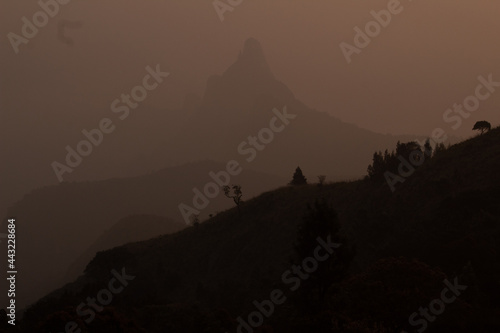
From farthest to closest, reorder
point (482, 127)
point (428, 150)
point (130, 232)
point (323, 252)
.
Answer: point (130, 232) → point (482, 127) → point (428, 150) → point (323, 252)

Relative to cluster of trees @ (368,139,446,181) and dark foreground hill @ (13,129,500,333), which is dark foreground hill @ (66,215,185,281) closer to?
dark foreground hill @ (13,129,500,333)

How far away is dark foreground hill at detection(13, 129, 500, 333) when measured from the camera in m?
25.3

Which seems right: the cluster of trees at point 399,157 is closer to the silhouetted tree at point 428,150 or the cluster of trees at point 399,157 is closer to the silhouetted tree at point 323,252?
the silhouetted tree at point 428,150

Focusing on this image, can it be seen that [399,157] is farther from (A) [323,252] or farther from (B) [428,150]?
(A) [323,252]

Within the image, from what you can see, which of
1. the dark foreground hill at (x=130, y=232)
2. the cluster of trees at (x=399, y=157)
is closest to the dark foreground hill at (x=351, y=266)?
the cluster of trees at (x=399, y=157)

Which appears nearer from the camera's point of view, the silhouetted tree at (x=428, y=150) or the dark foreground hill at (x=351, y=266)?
the dark foreground hill at (x=351, y=266)

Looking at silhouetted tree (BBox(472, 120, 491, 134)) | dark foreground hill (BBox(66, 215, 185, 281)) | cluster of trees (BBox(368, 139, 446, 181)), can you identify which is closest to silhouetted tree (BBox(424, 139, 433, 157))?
cluster of trees (BBox(368, 139, 446, 181))

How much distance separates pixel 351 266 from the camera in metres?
41.8

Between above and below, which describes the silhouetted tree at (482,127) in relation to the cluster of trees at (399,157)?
below

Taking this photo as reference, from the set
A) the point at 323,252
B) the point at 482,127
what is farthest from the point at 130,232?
the point at 323,252

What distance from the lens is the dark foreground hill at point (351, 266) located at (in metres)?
25.3

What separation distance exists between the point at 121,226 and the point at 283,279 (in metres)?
132

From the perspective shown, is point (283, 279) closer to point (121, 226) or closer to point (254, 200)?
point (254, 200)

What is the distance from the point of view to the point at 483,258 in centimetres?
3253
